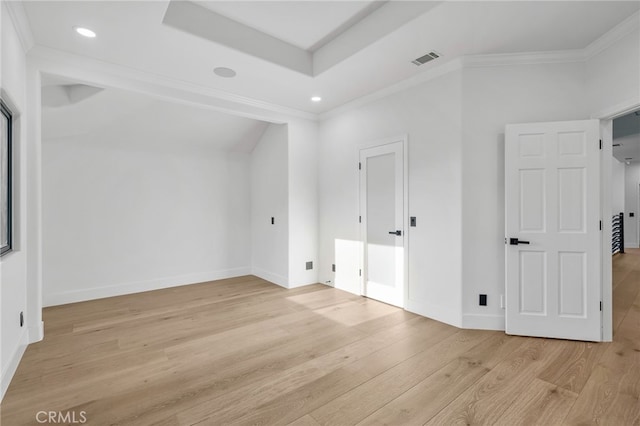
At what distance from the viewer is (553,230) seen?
3.02 m

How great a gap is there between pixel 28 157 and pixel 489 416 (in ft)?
14.3

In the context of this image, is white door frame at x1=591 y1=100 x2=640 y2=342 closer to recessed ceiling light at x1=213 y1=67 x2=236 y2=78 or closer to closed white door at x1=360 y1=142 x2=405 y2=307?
closed white door at x1=360 y1=142 x2=405 y2=307

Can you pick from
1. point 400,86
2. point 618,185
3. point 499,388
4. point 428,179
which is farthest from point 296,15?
point 618,185

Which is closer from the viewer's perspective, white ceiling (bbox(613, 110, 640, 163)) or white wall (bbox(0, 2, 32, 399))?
white wall (bbox(0, 2, 32, 399))

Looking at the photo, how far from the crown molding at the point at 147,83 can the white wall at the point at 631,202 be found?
11.2 metres

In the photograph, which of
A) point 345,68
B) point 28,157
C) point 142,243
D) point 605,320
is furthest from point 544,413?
point 142,243

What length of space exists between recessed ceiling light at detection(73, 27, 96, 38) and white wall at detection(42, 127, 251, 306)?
1885mm

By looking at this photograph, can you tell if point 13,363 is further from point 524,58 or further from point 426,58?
point 524,58

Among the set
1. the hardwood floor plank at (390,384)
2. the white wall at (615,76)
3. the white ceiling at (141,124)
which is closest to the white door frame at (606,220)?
the white wall at (615,76)

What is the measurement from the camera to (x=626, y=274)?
5680 mm

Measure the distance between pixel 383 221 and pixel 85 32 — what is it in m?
3.72

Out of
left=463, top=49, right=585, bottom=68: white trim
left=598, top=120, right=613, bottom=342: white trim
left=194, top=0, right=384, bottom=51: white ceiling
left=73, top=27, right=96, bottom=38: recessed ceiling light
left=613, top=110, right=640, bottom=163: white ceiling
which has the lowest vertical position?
left=598, top=120, right=613, bottom=342: white trim

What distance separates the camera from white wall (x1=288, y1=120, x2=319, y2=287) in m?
4.97

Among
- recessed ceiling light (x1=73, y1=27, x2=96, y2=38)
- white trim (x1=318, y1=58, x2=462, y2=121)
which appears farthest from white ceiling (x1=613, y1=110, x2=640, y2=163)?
recessed ceiling light (x1=73, y1=27, x2=96, y2=38)
